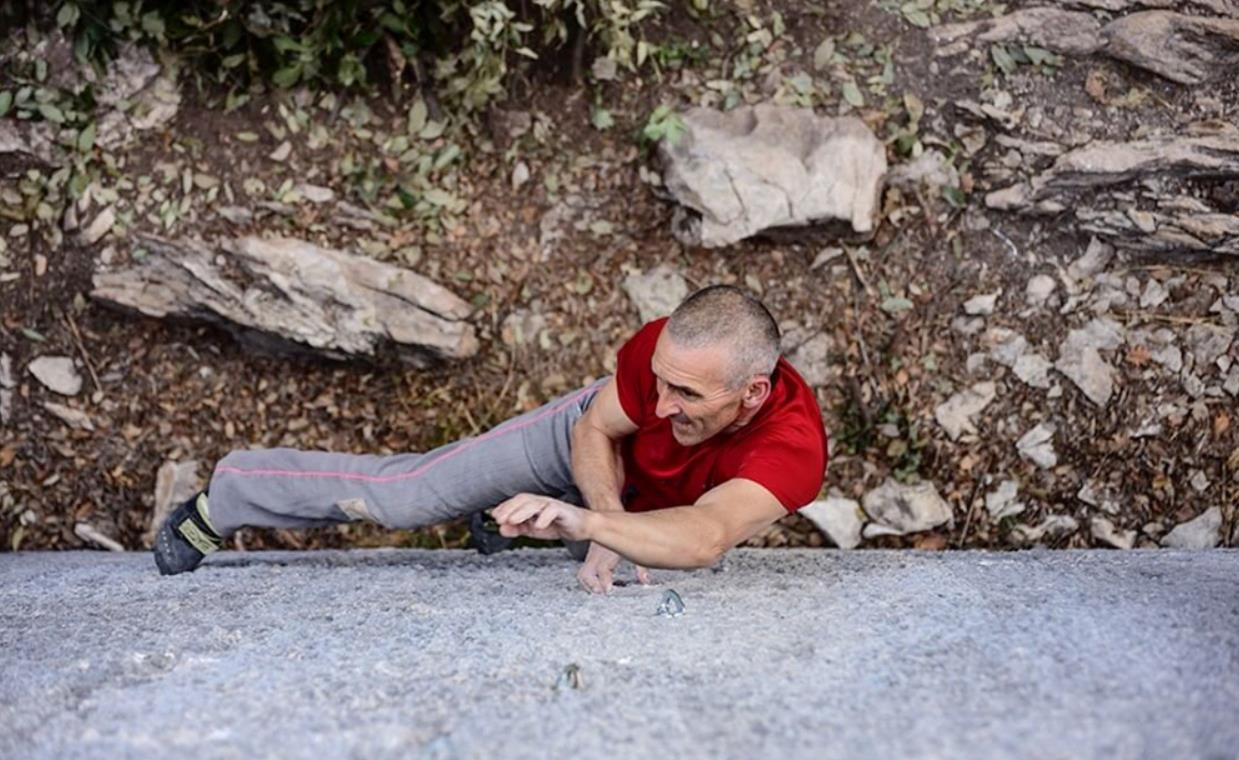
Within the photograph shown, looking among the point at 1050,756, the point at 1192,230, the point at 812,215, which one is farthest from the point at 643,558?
the point at 1192,230

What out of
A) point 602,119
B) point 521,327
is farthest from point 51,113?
point 602,119

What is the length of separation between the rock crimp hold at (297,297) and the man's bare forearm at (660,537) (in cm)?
187

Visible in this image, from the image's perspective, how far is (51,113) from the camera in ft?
14.7

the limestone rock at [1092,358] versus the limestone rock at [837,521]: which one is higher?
the limestone rock at [1092,358]

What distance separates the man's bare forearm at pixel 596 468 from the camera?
3170mm

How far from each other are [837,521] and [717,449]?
1352mm

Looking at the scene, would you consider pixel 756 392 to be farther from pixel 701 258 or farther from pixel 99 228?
pixel 99 228

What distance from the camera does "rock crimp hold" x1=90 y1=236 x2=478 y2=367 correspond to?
14.2 ft

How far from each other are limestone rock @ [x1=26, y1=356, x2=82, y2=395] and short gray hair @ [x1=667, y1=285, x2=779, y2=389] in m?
Result: 2.68

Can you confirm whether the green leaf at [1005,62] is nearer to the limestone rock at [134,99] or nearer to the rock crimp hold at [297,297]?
the rock crimp hold at [297,297]

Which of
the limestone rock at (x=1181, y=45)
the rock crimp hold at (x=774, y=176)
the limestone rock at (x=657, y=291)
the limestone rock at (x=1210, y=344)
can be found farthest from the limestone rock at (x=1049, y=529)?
the limestone rock at (x=1181, y=45)

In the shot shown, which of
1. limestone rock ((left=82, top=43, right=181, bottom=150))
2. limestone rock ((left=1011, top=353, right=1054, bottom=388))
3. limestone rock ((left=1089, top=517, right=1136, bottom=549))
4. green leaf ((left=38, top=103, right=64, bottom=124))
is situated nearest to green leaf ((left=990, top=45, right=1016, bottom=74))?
limestone rock ((left=1011, top=353, right=1054, bottom=388))

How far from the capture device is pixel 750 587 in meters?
3.06

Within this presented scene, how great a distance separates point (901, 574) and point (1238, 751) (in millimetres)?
1220
